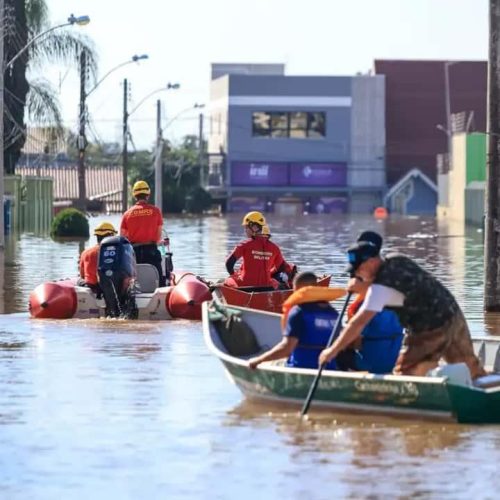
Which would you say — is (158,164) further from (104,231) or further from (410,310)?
(410,310)

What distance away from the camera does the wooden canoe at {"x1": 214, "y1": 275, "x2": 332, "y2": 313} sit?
21078mm

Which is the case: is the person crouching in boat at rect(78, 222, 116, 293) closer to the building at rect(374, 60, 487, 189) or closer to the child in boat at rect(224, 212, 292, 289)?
the child in boat at rect(224, 212, 292, 289)

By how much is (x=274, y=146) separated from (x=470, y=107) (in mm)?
13785

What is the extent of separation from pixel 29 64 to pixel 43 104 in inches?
58.2

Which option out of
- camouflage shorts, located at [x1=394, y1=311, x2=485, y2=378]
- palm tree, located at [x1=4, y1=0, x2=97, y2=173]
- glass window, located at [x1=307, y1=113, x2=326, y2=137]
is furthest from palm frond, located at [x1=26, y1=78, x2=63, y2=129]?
glass window, located at [x1=307, y1=113, x2=326, y2=137]

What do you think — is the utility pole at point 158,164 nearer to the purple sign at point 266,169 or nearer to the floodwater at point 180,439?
the purple sign at point 266,169

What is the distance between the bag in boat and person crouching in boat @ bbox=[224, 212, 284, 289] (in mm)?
5302

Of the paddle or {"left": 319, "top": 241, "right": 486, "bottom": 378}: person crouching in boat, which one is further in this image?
the paddle

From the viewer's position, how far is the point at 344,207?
124 metres

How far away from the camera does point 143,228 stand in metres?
22.9

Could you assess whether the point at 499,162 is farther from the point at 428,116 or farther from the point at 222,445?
the point at 428,116

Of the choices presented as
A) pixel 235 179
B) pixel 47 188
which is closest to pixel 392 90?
pixel 235 179

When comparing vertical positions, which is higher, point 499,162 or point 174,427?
point 499,162

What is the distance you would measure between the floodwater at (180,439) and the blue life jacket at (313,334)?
1.62 feet
